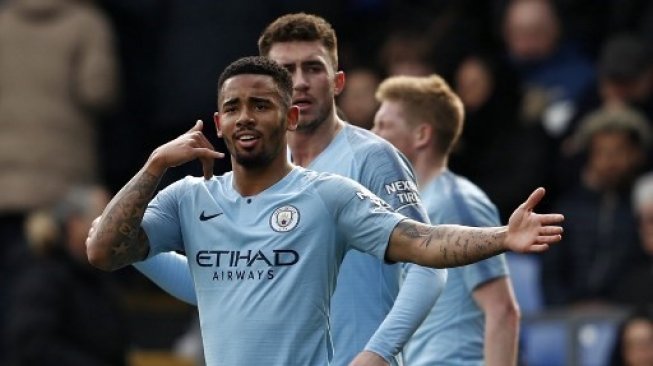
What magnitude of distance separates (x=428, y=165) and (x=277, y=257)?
2.21 meters

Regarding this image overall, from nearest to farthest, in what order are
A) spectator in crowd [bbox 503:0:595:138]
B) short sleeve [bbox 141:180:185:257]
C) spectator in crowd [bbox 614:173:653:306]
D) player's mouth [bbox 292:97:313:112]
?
short sleeve [bbox 141:180:185:257] < player's mouth [bbox 292:97:313:112] < spectator in crowd [bbox 614:173:653:306] < spectator in crowd [bbox 503:0:595:138]

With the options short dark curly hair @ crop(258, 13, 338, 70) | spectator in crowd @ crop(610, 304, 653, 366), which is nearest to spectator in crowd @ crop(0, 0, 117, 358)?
spectator in crowd @ crop(610, 304, 653, 366)

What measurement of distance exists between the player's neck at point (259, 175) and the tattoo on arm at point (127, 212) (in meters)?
0.32

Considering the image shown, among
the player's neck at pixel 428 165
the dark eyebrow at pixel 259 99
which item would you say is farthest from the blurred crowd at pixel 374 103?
the dark eyebrow at pixel 259 99

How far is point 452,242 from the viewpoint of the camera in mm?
6473

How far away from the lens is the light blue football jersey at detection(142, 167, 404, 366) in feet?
22.0

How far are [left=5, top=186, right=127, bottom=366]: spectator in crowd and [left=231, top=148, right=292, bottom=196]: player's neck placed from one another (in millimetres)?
5705

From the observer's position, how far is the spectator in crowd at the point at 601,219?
1201 cm

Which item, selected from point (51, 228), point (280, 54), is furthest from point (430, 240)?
point (51, 228)

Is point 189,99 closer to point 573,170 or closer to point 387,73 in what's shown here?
point 387,73

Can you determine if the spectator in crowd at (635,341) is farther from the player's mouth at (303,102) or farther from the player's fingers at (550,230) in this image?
the player's fingers at (550,230)

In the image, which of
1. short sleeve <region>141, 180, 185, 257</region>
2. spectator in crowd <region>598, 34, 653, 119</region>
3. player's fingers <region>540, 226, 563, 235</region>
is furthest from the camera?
spectator in crowd <region>598, 34, 653, 119</region>

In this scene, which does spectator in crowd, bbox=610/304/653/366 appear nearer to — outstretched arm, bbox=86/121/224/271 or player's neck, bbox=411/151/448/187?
player's neck, bbox=411/151/448/187

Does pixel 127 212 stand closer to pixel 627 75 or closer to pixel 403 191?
pixel 403 191
